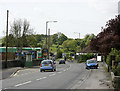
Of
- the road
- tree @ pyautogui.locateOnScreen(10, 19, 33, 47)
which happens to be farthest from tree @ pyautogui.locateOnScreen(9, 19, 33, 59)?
the road

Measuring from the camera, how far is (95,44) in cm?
4228

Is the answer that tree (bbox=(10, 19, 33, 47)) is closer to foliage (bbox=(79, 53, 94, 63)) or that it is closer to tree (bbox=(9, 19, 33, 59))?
tree (bbox=(9, 19, 33, 59))

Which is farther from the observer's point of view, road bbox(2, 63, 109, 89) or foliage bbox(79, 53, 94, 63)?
foliage bbox(79, 53, 94, 63)

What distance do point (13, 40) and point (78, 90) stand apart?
37386mm

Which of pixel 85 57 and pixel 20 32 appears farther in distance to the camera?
pixel 85 57

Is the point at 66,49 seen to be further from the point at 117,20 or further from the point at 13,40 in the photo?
the point at 117,20

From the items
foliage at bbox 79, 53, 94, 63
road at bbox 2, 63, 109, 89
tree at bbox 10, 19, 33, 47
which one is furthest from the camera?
foliage at bbox 79, 53, 94, 63

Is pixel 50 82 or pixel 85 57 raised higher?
pixel 85 57

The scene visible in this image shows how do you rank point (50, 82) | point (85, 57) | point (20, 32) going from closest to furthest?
point (50, 82)
point (20, 32)
point (85, 57)

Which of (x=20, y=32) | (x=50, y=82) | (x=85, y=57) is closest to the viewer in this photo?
(x=50, y=82)

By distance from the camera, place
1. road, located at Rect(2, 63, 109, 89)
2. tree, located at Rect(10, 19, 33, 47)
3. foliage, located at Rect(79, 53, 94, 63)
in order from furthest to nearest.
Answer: foliage, located at Rect(79, 53, 94, 63)
tree, located at Rect(10, 19, 33, 47)
road, located at Rect(2, 63, 109, 89)

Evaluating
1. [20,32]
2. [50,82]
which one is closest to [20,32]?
[20,32]

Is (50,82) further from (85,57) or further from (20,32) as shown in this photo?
(85,57)

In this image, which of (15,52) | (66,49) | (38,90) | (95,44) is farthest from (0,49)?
(66,49)
